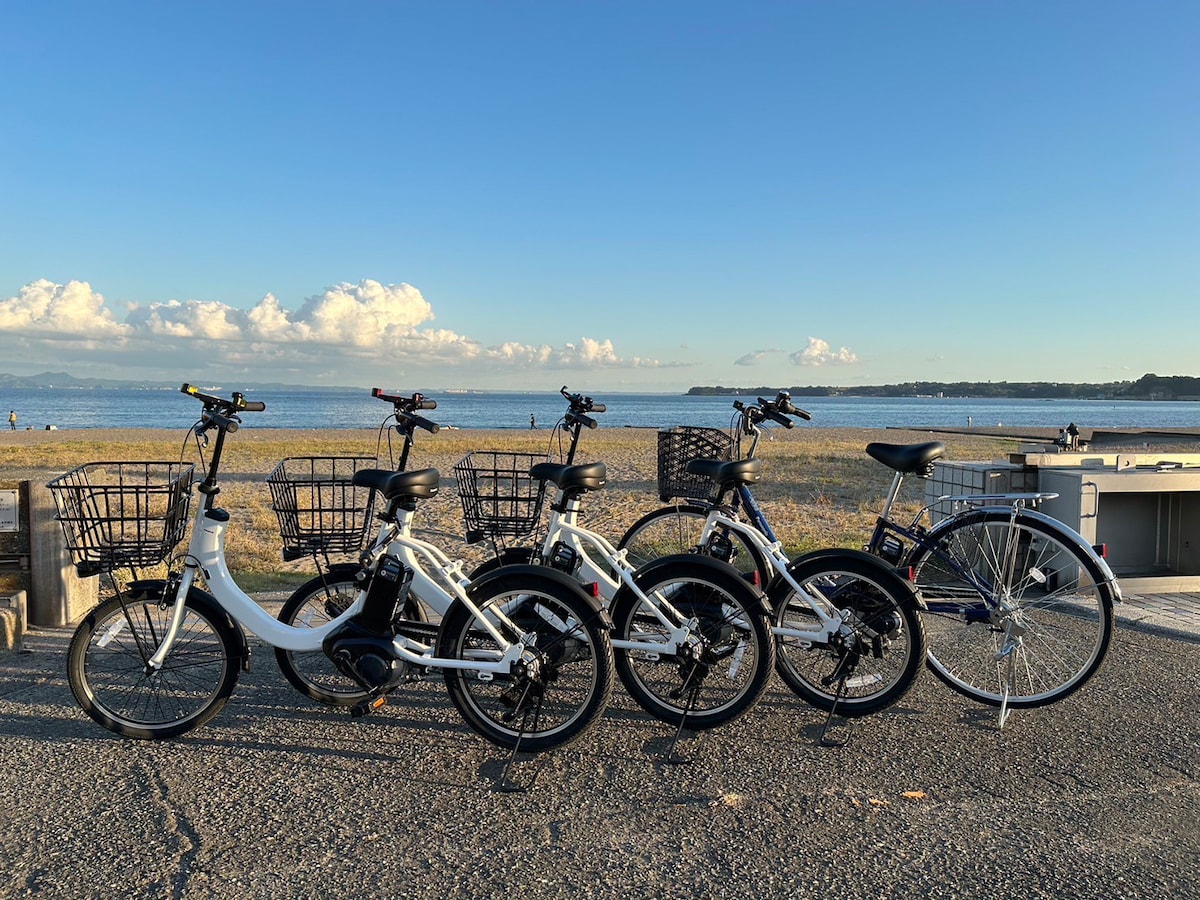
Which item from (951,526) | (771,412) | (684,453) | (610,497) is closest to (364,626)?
(684,453)

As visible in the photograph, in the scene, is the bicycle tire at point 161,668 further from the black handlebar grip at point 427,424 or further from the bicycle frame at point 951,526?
the bicycle frame at point 951,526

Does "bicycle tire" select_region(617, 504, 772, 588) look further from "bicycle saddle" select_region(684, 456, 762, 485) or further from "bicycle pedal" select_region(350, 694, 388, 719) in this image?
"bicycle pedal" select_region(350, 694, 388, 719)

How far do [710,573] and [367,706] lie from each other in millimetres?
1615

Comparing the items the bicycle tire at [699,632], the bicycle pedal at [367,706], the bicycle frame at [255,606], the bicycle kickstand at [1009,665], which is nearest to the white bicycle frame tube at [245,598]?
the bicycle frame at [255,606]

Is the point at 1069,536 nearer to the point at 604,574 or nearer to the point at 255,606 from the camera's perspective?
the point at 604,574

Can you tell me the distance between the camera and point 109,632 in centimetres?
360

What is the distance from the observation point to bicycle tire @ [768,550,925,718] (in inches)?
145

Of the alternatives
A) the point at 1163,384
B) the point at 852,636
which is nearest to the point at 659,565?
the point at 852,636

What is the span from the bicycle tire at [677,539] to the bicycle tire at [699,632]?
571mm

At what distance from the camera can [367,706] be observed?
3.65 m

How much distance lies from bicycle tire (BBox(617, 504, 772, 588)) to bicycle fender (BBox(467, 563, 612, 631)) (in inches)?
39.9

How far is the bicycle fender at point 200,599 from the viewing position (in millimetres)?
3588

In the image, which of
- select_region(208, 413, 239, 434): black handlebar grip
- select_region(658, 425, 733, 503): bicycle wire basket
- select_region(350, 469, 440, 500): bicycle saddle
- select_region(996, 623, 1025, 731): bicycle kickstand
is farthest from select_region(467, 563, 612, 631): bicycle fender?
select_region(996, 623, 1025, 731): bicycle kickstand

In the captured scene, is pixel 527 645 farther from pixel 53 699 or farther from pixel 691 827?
pixel 53 699
